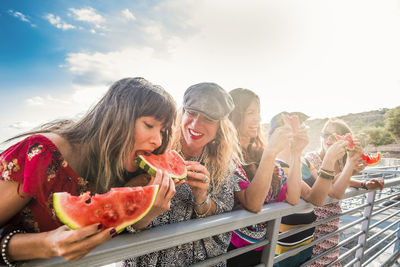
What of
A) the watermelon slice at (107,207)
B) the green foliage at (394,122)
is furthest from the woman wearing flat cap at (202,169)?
the green foliage at (394,122)

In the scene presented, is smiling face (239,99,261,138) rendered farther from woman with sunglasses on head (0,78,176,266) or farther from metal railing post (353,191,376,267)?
metal railing post (353,191,376,267)

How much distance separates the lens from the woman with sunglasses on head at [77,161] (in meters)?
0.89

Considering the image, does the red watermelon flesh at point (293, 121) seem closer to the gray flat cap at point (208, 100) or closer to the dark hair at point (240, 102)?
the dark hair at point (240, 102)

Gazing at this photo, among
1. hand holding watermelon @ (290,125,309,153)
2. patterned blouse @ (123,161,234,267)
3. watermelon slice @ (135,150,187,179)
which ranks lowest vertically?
patterned blouse @ (123,161,234,267)

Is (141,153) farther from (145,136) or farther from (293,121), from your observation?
(293,121)

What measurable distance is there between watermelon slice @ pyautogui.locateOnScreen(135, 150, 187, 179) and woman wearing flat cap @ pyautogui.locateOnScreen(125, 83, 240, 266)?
0.07 metres

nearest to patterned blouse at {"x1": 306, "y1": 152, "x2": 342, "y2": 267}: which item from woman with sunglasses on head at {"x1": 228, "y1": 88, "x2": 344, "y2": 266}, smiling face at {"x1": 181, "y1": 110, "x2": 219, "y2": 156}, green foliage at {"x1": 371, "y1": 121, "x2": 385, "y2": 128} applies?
woman with sunglasses on head at {"x1": 228, "y1": 88, "x2": 344, "y2": 266}

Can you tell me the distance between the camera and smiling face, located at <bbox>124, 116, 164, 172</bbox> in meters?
1.37

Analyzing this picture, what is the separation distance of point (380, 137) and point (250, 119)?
36.6 meters

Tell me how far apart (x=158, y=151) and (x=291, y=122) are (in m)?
1.29

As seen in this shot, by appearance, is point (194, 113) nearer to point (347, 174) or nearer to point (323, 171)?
point (323, 171)

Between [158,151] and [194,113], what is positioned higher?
[194,113]

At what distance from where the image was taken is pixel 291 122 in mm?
2115

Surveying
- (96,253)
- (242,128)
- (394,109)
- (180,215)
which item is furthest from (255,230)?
(394,109)
